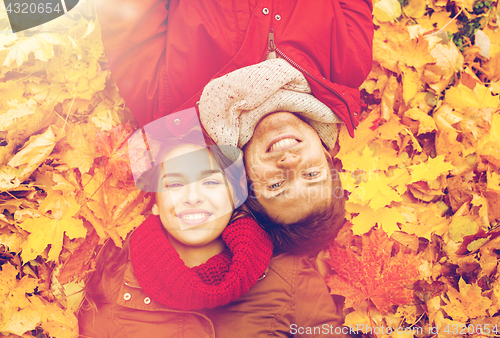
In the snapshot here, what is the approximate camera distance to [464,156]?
6.43 ft

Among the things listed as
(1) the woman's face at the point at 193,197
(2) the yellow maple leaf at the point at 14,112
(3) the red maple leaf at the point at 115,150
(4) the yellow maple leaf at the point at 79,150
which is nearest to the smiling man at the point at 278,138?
(1) the woman's face at the point at 193,197

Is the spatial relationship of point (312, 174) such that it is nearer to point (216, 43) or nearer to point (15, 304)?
point (216, 43)

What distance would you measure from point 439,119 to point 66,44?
83.3 inches

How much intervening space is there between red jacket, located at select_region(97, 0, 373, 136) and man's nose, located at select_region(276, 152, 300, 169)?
344mm

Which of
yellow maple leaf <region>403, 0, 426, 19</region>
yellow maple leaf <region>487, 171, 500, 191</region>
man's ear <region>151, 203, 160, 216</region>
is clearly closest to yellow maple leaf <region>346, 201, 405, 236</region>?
yellow maple leaf <region>487, 171, 500, 191</region>

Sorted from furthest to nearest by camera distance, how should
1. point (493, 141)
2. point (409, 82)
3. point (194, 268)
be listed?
point (409, 82)
point (493, 141)
point (194, 268)

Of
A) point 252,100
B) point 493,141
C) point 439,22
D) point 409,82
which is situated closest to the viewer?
point 252,100

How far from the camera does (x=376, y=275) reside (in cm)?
191

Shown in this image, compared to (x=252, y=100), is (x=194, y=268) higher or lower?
lower

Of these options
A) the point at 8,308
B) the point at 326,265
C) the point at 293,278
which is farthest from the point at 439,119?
the point at 8,308

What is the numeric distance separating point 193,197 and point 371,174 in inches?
40.2

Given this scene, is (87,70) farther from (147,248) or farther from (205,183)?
(147,248)

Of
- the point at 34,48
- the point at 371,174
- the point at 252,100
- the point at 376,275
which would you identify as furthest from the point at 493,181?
the point at 34,48

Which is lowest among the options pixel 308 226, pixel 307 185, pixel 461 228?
pixel 461 228
